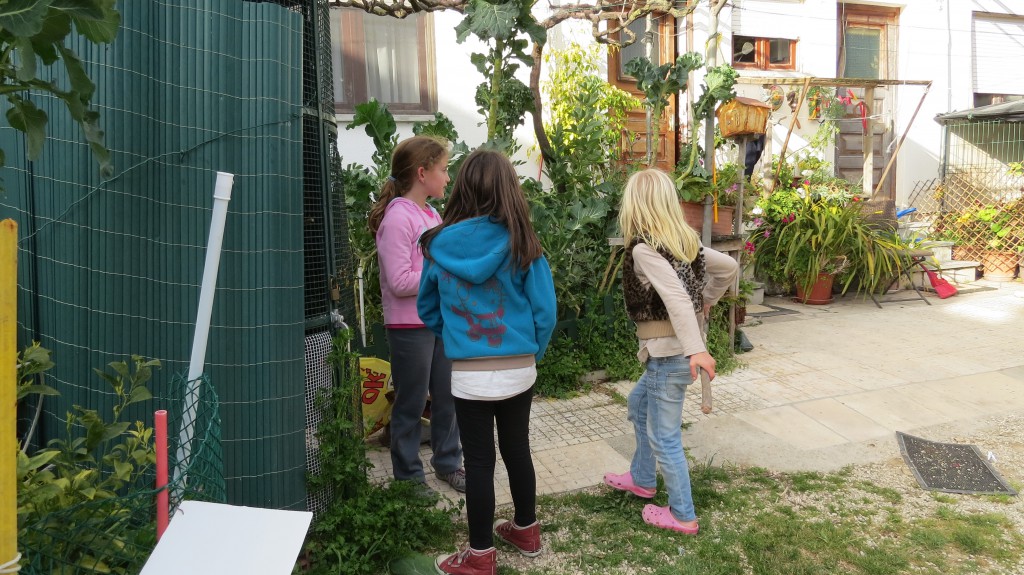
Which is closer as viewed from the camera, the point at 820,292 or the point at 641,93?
the point at 641,93

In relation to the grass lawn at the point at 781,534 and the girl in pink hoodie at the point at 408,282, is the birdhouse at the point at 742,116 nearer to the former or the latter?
the grass lawn at the point at 781,534

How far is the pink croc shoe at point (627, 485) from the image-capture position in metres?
3.56

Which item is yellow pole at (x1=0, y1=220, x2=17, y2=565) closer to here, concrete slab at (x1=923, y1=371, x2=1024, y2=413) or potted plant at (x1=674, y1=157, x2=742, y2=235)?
potted plant at (x1=674, y1=157, x2=742, y2=235)

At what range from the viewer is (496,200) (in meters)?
2.81

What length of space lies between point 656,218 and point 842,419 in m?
2.61

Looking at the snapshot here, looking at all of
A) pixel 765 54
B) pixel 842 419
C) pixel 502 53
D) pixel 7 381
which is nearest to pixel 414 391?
pixel 7 381

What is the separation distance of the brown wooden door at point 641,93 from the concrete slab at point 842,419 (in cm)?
355

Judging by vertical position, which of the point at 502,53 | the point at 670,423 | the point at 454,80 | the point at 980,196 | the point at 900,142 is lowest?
the point at 670,423

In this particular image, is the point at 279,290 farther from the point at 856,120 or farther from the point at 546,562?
the point at 856,120

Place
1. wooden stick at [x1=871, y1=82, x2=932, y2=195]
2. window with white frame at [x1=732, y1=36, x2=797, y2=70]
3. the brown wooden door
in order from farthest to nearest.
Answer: window with white frame at [x1=732, y1=36, x2=797, y2=70] → wooden stick at [x1=871, y1=82, x2=932, y2=195] → the brown wooden door

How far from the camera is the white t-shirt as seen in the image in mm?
2777

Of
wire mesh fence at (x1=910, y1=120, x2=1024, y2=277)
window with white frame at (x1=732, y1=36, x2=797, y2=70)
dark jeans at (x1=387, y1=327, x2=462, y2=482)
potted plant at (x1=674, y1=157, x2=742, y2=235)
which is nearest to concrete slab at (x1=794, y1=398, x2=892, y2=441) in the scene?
potted plant at (x1=674, y1=157, x2=742, y2=235)

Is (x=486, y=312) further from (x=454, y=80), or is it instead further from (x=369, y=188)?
(x=454, y=80)

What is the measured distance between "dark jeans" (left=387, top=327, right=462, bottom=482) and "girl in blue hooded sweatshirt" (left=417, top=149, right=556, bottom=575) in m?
0.57
